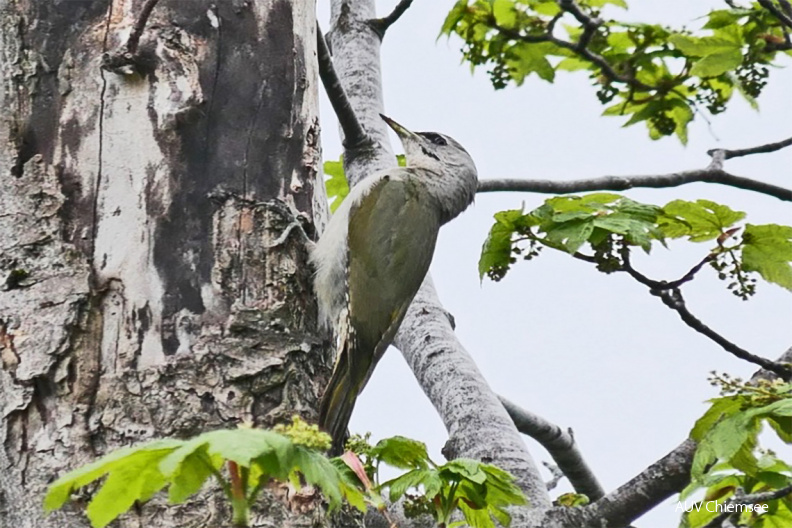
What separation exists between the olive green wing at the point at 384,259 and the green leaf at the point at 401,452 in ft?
3.81

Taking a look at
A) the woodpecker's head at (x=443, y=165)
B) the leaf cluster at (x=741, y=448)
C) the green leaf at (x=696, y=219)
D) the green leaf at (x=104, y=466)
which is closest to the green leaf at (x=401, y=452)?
the leaf cluster at (x=741, y=448)

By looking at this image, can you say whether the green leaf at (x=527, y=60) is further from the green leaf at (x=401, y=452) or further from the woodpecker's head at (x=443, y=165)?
the green leaf at (x=401, y=452)

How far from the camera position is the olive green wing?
12.9ft

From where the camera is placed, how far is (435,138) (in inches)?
200

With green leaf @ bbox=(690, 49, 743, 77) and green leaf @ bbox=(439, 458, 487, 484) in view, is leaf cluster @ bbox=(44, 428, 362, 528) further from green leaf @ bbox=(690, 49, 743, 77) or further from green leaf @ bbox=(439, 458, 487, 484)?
green leaf @ bbox=(690, 49, 743, 77)

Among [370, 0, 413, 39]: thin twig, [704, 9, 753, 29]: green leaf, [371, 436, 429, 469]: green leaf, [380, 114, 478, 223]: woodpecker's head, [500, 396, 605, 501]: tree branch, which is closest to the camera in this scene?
[371, 436, 429, 469]: green leaf

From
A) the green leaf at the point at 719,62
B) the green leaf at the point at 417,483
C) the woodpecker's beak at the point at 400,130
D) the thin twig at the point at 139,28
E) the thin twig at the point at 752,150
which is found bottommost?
the green leaf at the point at 417,483

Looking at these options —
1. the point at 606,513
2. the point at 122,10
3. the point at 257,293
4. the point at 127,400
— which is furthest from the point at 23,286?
the point at 606,513

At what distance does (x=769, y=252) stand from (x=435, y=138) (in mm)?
1771

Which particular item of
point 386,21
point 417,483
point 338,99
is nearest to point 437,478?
point 417,483

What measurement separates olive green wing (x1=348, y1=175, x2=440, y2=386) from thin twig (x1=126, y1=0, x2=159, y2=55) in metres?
1.42

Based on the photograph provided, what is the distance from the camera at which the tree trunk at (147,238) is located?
7.74 feet

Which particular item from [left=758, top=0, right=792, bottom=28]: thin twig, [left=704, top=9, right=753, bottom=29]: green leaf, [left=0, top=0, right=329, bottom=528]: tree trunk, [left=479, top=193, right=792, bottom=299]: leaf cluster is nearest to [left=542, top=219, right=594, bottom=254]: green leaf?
[left=479, top=193, right=792, bottom=299]: leaf cluster

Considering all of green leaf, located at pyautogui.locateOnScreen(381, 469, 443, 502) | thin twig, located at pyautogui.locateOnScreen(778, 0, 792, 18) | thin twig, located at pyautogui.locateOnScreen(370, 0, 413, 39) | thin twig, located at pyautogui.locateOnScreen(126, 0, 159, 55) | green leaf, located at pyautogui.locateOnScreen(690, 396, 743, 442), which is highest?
thin twig, located at pyautogui.locateOnScreen(370, 0, 413, 39)
